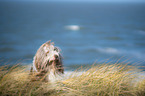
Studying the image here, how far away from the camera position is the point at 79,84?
6.37ft

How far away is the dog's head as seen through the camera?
1827 millimetres

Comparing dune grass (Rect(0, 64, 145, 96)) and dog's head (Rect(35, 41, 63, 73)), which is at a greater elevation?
dog's head (Rect(35, 41, 63, 73))

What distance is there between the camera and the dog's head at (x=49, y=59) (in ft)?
6.00

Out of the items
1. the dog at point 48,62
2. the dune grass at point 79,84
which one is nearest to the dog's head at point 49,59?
the dog at point 48,62

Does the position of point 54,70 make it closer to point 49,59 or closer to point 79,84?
point 49,59

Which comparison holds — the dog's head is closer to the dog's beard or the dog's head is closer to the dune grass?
the dog's beard

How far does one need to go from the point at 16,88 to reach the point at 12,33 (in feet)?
63.2

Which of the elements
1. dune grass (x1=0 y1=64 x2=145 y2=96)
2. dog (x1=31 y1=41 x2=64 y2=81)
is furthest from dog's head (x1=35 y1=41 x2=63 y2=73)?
dune grass (x1=0 y1=64 x2=145 y2=96)

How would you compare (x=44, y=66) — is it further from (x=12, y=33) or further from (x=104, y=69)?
(x=12, y=33)

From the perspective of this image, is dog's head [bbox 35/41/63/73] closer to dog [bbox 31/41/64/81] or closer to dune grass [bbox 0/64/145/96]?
dog [bbox 31/41/64/81]

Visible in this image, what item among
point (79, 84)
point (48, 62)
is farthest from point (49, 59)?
point (79, 84)

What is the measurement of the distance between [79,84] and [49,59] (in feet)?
1.48

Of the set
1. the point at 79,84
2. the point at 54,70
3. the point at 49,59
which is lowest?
the point at 79,84

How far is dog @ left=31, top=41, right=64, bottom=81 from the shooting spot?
6.02ft
